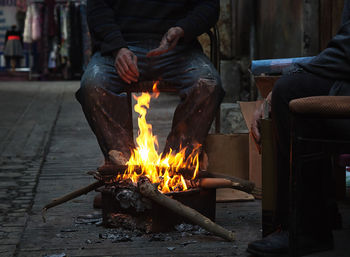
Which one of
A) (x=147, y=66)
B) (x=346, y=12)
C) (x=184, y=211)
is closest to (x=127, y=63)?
(x=147, y=66)

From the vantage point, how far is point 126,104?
304cm

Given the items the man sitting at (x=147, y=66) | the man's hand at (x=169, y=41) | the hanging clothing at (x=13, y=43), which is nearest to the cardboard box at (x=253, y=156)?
the man sitting at (x=147, y=66)

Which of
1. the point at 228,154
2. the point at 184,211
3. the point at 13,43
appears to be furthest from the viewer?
the point at 13,43

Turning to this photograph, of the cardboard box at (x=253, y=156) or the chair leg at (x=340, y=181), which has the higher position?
the cardboard box at (x=253, y=156)

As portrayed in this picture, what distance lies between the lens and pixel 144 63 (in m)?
3.20

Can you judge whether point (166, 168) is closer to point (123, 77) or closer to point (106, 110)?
point (106, 110)

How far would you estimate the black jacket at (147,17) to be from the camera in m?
3.27

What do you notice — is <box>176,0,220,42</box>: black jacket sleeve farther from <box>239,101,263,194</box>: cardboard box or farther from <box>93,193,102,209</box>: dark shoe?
<box>93,193,102,209</box>: dark shoe

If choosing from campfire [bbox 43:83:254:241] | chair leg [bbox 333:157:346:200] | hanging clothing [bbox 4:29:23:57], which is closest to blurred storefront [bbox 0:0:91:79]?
hanging clothing [bbox 4:29:23:57]

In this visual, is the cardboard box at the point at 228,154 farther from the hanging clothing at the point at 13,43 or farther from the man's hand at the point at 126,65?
the hanging clothing at the point at 13,43

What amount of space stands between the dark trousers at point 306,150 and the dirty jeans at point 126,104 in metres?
0.66

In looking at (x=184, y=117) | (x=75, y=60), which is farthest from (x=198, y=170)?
(x=75, y=60)

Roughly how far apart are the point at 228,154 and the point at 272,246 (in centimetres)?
106

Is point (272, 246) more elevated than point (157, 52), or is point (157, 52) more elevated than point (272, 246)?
point (157, 52)
